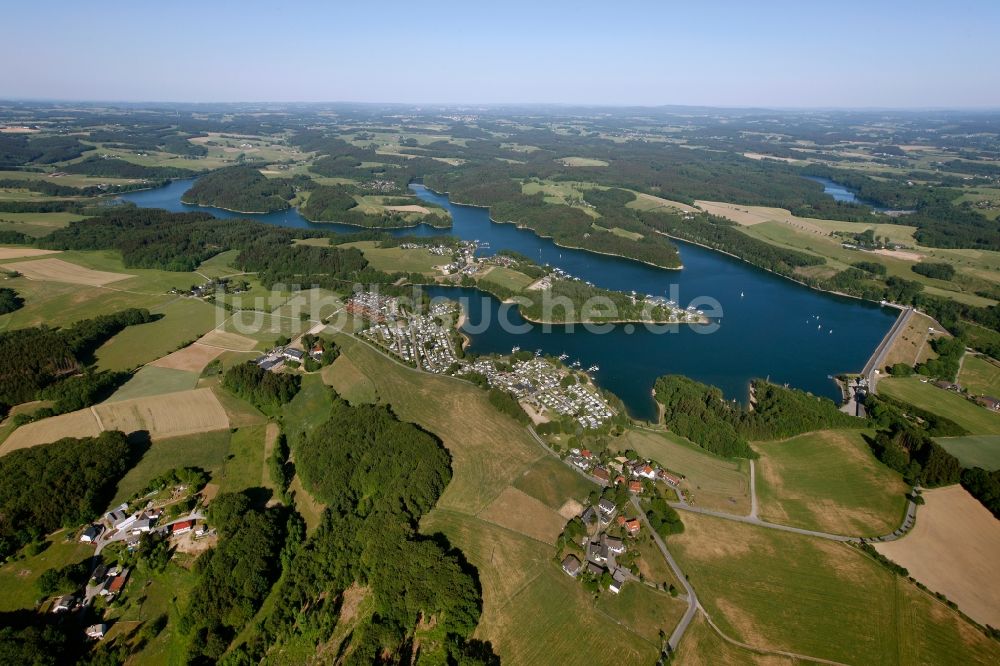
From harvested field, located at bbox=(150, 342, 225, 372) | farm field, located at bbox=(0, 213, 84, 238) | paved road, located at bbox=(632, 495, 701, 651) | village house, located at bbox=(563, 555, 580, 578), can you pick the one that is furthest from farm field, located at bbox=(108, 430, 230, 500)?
farm field, located at bbox=(0, 213, 84, 238)

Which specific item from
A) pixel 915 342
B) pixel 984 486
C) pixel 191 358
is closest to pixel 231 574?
pixel 191 358

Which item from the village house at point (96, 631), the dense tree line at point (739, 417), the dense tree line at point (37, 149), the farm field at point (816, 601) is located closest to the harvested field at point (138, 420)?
the village house at point (96, 631)

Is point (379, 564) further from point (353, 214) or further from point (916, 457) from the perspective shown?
point (353, 214)

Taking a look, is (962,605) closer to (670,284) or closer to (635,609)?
(635,609)

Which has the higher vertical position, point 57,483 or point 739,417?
point 57,483

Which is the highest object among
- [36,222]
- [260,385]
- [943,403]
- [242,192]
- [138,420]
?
[242,192]

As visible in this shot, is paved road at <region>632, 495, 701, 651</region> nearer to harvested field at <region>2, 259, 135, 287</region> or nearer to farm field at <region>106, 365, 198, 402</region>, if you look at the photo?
farm field at <region>106, 365, 198, 402</region>
